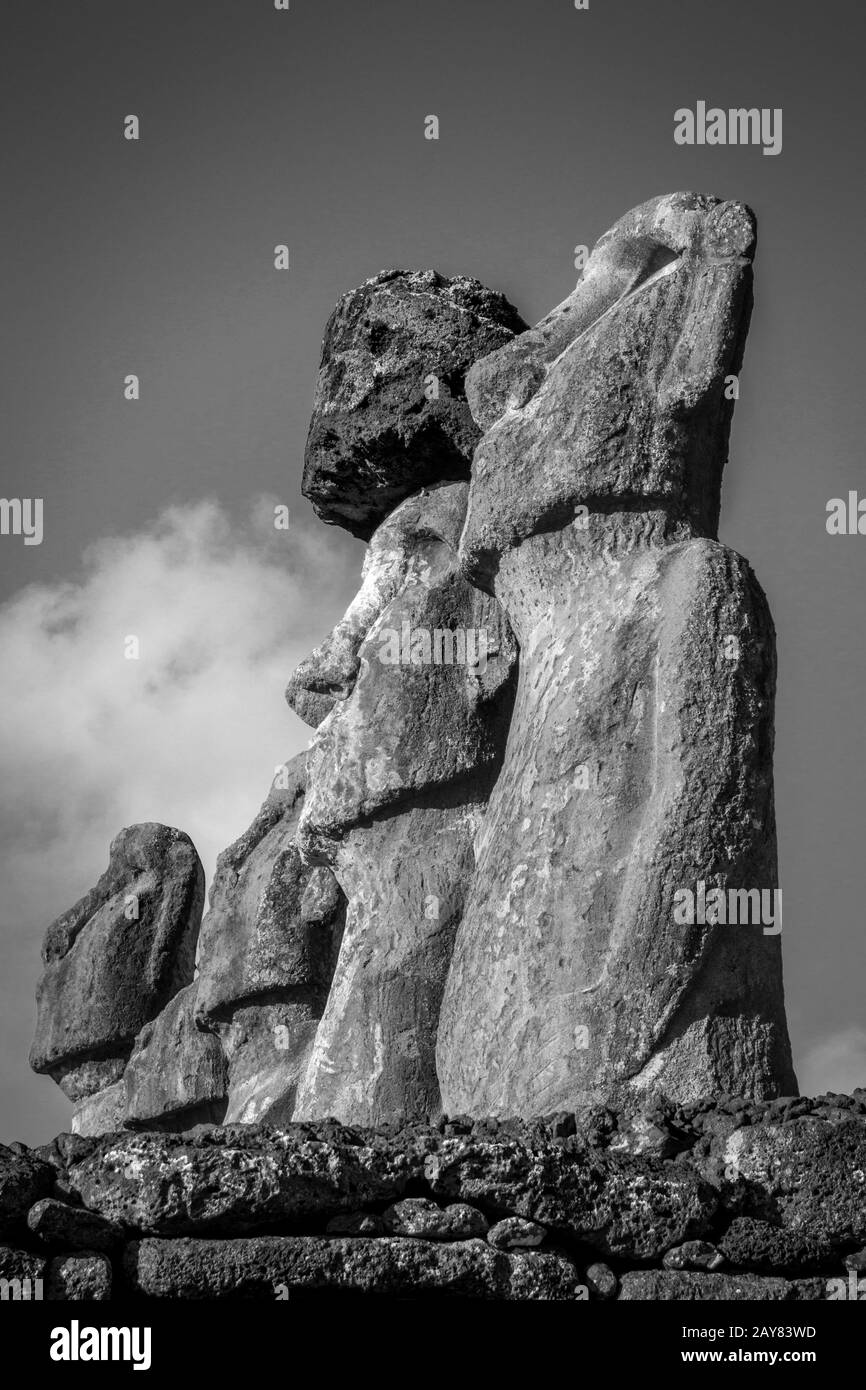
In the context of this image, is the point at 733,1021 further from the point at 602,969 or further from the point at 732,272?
the point at 732,272

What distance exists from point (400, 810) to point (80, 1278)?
3.48 m

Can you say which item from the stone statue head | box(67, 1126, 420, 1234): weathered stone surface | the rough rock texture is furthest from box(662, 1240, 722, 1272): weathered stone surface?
the stone statue head

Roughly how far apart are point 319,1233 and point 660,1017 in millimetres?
1739

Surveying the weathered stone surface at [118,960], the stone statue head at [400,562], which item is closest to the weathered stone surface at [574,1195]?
the stone statue head at [400,562]

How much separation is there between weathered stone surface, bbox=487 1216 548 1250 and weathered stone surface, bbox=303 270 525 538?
14.9ft

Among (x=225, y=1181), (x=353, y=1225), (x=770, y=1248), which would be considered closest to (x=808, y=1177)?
(x=770, y=1248)

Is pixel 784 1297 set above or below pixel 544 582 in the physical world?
below

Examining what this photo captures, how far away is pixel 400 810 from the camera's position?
833cm

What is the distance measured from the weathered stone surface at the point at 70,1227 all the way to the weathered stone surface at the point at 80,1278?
0.12ft

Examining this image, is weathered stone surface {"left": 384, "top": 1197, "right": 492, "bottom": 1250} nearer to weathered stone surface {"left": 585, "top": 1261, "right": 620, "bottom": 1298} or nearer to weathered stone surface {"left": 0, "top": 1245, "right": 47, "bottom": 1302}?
weathered stone surface {"left": 585, "top": 1261, "right": 620, "bottom": 1298}

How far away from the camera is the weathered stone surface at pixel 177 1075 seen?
9.95 metres

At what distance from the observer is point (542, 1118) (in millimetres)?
6035

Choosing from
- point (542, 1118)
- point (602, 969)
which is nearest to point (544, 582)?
point (602, 969)
